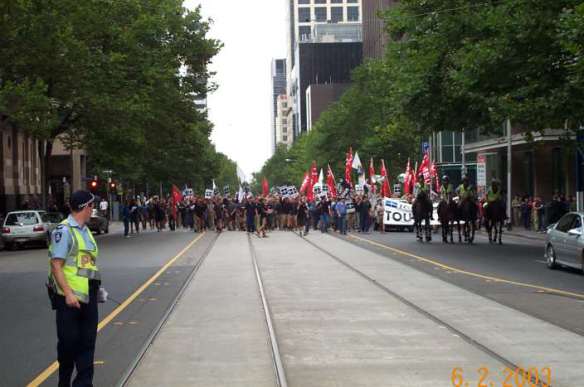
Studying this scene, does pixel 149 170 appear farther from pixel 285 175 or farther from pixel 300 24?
pixel 300 24

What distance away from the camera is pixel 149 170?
7688 cm

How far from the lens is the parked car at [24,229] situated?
34094mm

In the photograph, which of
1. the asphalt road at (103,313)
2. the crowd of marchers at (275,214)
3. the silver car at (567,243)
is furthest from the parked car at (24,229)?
the silver car at (567,243)

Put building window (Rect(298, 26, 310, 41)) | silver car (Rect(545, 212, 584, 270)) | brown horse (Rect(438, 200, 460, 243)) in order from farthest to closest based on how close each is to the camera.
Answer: building window (Rect(298, 26, 310, 41)) → brown horse (Rect(438, 200, 460, 243)) → silver car (Rect(545, 212, 584, 270))

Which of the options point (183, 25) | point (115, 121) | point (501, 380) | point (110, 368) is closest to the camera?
point (501, 380)

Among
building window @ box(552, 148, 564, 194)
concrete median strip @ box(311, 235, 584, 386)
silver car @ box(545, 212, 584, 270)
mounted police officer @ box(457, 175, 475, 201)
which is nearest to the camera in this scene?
concrete median strip @ box(311, 235, 584, 386)

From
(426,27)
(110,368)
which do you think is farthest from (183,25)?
(110,368)

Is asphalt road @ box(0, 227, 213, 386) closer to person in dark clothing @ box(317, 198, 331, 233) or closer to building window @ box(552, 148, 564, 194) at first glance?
person in dark clothing @ box(317, 198, 331, 233)

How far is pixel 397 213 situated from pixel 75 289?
1446 inches

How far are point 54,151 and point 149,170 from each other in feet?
33.9

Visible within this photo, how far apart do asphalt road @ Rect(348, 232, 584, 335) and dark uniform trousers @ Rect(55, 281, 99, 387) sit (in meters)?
6.31

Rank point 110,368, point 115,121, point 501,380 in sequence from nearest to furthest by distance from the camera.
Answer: point 501,380, point 110,368, point 115,121

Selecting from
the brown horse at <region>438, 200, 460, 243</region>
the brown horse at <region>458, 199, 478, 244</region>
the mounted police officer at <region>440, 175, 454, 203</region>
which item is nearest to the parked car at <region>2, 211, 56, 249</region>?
the brown horse at <region>438, 200, 460, 243</region>

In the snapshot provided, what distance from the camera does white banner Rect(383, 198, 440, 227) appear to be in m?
42.9
